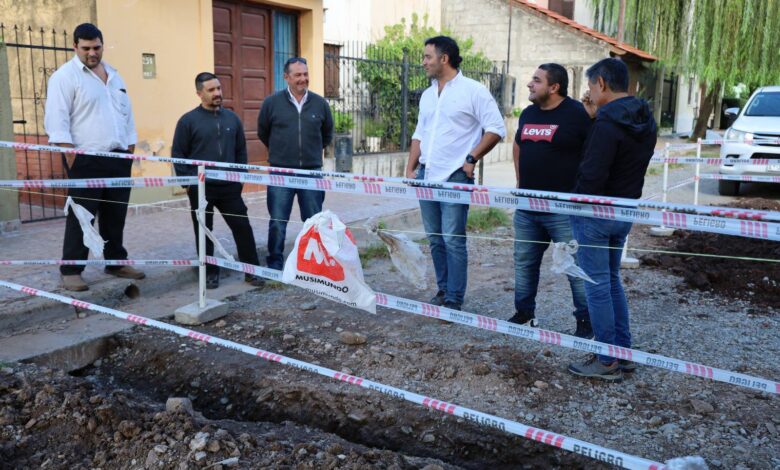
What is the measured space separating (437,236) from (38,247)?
154 inches

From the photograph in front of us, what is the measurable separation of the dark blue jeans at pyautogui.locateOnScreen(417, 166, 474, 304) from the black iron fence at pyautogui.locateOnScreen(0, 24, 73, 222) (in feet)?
16.6

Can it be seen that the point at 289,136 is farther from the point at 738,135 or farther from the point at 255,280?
the point at 738,135

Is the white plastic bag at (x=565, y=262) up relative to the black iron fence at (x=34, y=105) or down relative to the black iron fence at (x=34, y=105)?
down

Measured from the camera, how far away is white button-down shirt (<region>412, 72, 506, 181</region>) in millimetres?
5023

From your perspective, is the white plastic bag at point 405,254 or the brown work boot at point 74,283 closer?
the white plastic bag at point 405,254

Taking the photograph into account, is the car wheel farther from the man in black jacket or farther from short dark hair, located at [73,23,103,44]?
short dark hair, located at [73,23,103,44]

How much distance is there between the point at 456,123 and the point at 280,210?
1.84 meters

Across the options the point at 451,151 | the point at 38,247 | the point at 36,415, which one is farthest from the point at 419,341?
the point at 38,247

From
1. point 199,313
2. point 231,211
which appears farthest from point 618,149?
point 231,211

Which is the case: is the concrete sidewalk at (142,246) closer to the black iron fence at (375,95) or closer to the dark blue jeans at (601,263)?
the dark blue jeans at (601,263)

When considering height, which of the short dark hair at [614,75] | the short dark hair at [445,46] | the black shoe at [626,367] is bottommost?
the black shoe at [626,367]

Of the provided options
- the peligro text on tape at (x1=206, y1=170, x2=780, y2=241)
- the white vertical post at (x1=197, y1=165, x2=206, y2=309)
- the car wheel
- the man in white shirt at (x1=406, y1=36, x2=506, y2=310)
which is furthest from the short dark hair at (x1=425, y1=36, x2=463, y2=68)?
the car wheel

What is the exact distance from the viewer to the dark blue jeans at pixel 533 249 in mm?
4508

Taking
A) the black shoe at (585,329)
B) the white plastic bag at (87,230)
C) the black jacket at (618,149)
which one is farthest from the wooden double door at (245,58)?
the black jacket at (618,149)
